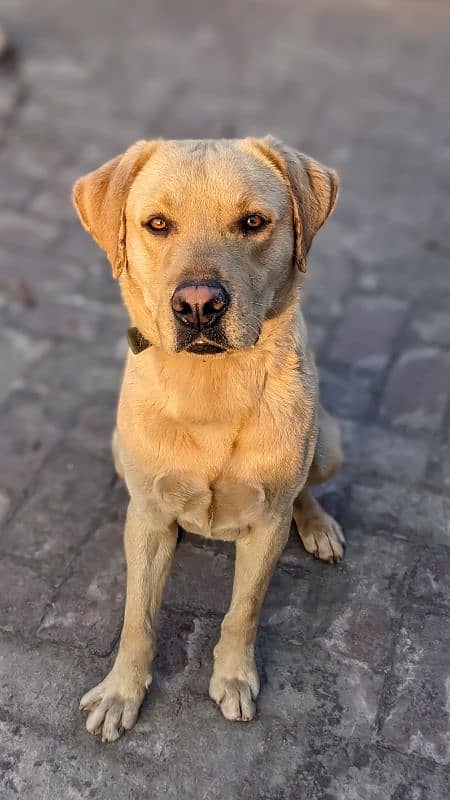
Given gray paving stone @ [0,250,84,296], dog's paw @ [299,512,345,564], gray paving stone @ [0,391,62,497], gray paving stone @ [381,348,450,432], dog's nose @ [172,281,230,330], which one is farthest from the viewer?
gray paving stone @ [0,250,84,296]

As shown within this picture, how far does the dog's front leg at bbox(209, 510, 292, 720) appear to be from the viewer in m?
3.12

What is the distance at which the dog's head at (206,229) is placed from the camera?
262 centimetres

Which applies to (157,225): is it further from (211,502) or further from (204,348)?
(211,502)

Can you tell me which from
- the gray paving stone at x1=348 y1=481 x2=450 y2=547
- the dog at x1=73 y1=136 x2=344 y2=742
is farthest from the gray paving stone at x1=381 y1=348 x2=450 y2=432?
the dog at x1=73 y1=136 x2=344 y2=742

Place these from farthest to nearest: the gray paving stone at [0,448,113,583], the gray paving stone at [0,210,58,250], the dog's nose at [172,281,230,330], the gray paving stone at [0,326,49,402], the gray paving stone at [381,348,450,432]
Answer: the gray paving stone at [0,210,58,250] → the gray paving stone at [0,326,49,402] → the gray paving stone at [381,348,450,432] → the gray paving stone at [0,448,113,583] → the dog's nose at [172,281,230,330]

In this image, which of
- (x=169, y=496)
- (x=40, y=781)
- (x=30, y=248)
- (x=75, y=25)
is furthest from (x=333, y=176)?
(x=75, y=25)

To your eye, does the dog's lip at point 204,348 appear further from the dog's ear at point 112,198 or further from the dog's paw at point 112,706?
the dog's paw at point 112,706

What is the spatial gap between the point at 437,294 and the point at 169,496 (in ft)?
9.61

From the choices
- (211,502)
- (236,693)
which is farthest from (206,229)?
(236,693)

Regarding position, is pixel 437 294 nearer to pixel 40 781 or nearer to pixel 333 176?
pixel 333 176

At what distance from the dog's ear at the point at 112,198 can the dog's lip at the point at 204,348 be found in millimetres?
435

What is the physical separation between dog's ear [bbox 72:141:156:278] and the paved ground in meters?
1.54

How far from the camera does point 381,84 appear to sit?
731cm

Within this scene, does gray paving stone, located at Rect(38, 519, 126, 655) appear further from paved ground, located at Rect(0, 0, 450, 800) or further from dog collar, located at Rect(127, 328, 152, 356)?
dog collar, located at Rect(127, 328, 152, 356)
